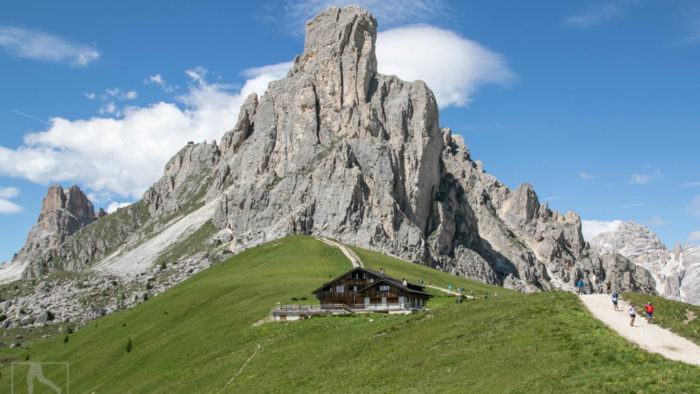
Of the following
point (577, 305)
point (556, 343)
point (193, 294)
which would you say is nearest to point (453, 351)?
point (556, 343)

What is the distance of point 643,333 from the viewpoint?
3338cm

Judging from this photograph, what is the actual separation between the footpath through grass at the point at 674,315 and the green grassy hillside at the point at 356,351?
3.59 m

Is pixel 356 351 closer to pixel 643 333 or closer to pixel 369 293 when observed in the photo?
pixel 643 333

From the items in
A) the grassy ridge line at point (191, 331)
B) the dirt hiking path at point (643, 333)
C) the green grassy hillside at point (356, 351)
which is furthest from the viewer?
the grassy ridge line at point (191, 331)

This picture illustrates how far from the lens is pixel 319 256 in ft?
373

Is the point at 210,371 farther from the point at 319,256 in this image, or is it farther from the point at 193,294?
the point at 319,256

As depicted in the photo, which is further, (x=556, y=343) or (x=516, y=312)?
(x=516, y=312)

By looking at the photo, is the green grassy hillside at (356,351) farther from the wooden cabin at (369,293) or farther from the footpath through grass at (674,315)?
the wooden cabin at (369,293)

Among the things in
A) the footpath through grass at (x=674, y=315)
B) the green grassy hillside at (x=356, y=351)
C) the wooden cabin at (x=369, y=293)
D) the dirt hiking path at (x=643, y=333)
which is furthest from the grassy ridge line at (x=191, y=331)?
the footpath through grass at (x=674, y=315)

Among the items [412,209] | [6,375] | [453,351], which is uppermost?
[412,209]

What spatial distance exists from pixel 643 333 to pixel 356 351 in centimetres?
1797

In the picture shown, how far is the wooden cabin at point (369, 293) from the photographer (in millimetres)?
67250

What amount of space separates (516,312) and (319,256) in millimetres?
74626

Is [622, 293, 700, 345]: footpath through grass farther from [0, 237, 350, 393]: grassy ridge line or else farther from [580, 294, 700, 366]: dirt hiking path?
[0, 237, 350, 393]: grassy ridge line
